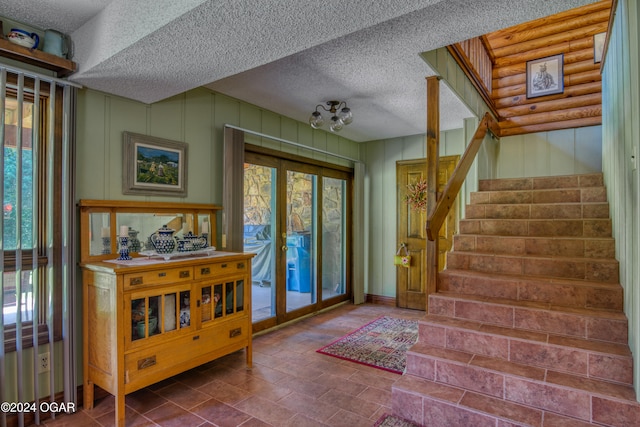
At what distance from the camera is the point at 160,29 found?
1.82 m

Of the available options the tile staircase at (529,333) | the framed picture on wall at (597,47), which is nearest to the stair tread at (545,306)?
the tile staircase at (529,333)

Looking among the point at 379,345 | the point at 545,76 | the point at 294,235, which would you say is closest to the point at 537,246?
the point at 379,345

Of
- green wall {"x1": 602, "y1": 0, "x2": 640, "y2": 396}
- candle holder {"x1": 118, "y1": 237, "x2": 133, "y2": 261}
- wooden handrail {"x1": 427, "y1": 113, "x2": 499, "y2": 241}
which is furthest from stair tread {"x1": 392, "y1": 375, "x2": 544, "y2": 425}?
candle holder {"x1": 118, "y1": 237, "x2": 133, "y2": 261}

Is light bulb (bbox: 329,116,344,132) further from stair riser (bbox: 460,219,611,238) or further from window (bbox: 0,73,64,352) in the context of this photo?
window (bbox: 0,73,64,352)

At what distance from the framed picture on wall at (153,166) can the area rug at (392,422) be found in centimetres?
236

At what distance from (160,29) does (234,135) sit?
5.65 feet

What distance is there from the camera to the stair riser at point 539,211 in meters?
3.27

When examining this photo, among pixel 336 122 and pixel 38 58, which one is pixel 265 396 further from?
pixel 38 58

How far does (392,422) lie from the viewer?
89.3 inches

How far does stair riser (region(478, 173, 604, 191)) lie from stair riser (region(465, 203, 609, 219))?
616mm

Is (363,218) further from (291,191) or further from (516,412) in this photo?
(516,412)

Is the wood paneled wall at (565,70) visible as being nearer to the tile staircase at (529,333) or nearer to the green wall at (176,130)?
the tile staircase at (529,333)

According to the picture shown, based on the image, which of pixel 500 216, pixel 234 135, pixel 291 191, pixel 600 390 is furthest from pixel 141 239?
pixel 500 216

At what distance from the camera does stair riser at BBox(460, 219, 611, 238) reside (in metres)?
3.07
